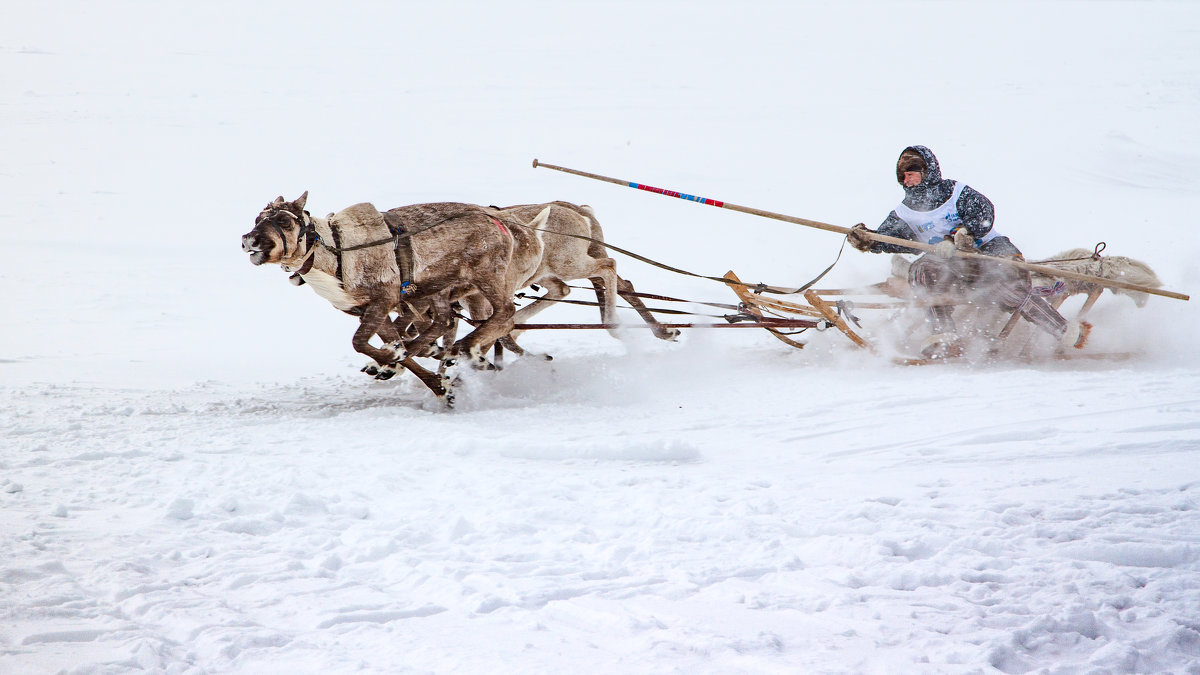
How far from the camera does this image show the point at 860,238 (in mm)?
6816

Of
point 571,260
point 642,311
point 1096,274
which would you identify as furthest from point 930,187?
point 571,260

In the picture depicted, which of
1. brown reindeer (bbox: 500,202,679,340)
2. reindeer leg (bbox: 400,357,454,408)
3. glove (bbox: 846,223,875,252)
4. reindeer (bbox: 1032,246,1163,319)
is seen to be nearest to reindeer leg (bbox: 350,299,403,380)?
reindeer leg (bbox: 400,357,454,408)

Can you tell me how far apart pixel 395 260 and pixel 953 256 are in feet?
13.3

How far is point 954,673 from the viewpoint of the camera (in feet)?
8.29

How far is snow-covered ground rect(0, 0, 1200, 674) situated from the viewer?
2.79 metres

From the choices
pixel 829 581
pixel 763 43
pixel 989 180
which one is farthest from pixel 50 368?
pixel 763 43

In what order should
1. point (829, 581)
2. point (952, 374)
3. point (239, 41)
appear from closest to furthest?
1. point (829, 581)
2. point (952, 374)
3. point (239, 41)

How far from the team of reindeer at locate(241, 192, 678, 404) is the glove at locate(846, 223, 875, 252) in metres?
2.03

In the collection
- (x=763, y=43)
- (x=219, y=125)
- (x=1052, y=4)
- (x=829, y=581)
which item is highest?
(x=1052, y=4)

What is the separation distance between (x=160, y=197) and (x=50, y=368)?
853 centimetres

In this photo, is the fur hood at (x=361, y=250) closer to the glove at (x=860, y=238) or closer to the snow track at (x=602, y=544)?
the snow track at (x=602, y=544)

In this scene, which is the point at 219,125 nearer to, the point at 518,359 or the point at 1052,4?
the point at 518,359

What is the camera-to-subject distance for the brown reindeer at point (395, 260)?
541cm

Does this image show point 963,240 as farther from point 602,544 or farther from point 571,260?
point 602,544
